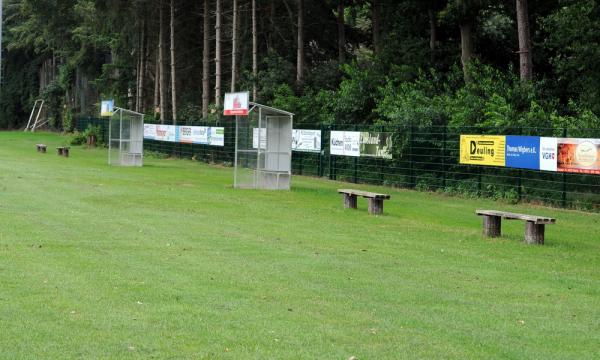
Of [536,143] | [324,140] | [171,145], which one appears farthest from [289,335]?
[171,145]

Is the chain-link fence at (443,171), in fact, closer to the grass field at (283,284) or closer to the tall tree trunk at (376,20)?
the grass field at (283,284)

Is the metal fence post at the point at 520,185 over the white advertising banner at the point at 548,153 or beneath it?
beneath

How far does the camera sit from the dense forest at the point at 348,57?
2905cm

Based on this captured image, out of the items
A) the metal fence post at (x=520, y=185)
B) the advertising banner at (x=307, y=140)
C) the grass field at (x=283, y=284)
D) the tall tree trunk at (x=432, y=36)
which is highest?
the tall tree trunk at (x=432, y=36)

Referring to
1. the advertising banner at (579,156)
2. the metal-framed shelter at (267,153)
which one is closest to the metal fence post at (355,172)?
the metal-framed shelter at (267,153)

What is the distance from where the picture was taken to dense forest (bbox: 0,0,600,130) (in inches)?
1144

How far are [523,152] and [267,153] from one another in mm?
7751

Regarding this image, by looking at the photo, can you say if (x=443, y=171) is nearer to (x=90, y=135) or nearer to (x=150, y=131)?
(x=150, y=131)

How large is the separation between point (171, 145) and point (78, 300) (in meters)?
42.6

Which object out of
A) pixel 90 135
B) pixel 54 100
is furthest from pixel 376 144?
pixel 54 100

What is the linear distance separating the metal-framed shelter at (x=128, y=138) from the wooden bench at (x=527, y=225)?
25.8 metres

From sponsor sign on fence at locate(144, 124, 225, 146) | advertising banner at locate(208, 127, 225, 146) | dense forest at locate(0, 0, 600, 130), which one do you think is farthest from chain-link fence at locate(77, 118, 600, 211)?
sponsor sign on fence at locate(144, 124, 225, 146)

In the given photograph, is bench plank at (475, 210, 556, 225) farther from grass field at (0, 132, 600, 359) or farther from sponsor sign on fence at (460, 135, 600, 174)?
sponsor sign on fence at (460, 135, 600, 174)

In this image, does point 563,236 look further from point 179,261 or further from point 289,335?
point 289,335
